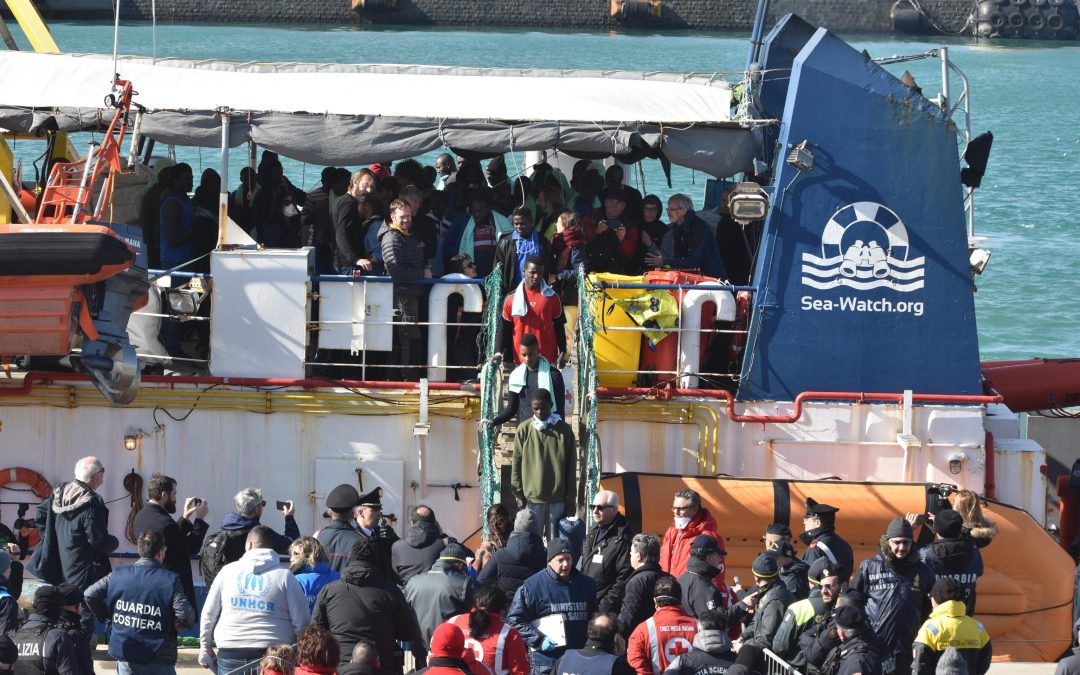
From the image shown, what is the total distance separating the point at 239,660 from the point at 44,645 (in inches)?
42.5

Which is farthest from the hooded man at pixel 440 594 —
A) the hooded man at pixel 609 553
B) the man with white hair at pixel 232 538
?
the hooded man at pixel 609 553

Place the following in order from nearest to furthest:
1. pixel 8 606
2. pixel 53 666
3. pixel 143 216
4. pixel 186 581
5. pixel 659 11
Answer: pixel 53 666 → pixel 8 606 → pixel 186 581 → pixel 143 216 → pixel 659 11

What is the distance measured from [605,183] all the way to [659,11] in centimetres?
5564

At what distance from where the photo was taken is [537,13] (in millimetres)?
68688

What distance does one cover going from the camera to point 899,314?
12.5 m

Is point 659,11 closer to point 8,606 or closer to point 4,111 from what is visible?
point 4,111

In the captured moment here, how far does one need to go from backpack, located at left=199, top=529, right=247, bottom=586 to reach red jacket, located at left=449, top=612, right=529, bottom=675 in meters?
2.07

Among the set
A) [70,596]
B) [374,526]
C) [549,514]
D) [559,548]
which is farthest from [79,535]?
[549,514]

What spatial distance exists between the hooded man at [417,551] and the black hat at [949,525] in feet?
11.0

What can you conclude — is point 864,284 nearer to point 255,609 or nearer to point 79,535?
point 255,609

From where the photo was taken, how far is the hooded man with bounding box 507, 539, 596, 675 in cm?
870

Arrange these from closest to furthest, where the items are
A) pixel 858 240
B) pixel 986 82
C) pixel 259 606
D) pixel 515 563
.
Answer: pixel 259 606 → pixel 515 563 → pixel 858 240 → pixel 986 82

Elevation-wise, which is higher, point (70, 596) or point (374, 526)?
point (374, 526)

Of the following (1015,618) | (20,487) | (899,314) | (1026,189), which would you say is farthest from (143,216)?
(1026,189)
